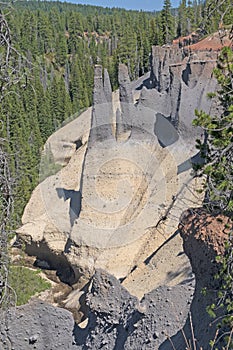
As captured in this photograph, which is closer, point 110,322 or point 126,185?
point 110,322

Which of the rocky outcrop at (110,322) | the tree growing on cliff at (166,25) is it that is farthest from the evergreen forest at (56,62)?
the rocky outcrop at (110,322)

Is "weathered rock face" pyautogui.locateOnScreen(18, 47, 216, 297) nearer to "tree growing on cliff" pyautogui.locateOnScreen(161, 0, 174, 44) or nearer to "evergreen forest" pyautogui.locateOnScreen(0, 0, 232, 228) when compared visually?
"evergreen forest" pyautogui.locateOnScreen(0, 0, 232, 228)

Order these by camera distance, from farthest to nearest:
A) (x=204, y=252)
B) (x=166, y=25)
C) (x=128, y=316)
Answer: (x=166, y=25)
(x=128, y=316)
(x=204, y=252)

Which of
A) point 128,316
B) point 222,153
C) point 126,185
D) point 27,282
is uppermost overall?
point 222,153

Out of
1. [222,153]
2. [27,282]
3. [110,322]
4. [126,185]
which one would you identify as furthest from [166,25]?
[222,153]

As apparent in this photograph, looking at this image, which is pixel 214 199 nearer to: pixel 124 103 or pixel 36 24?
pixel 124 103

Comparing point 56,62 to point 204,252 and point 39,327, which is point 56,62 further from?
point 204,252

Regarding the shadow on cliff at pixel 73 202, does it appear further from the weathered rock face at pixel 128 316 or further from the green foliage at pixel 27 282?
the weathered rock face at pixel 128 316

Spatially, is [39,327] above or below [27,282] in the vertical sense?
above

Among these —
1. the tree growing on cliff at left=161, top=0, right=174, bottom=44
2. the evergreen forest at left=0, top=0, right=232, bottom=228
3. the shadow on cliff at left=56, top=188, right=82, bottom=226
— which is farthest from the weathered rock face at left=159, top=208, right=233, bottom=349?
the tree growing on cliff at left=161, top=0, right=174, bottom=44
